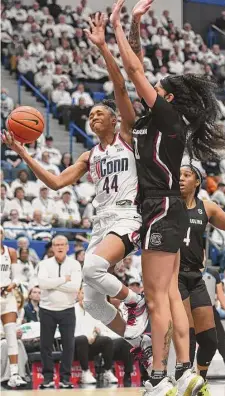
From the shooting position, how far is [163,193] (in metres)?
Answer: 6.27

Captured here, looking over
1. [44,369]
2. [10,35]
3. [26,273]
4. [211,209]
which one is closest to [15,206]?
[26,273]

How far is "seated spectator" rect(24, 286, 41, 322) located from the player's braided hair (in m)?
6.06

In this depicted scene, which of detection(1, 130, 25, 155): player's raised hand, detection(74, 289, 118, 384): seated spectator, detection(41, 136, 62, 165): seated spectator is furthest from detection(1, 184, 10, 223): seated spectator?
detection(1, 130, 25, 155): player's raised hand

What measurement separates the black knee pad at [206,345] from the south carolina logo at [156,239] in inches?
64.5

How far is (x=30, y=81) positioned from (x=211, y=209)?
14045 millimetres

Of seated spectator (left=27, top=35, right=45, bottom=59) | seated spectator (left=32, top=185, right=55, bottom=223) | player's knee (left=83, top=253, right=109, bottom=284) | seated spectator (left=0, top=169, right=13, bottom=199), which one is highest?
seated spectator (left=27, top=35, right=45, bottom=59)

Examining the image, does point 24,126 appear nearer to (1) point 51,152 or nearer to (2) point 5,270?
(2) point 5,270

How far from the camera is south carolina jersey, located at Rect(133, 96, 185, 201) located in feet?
Result: 20.4

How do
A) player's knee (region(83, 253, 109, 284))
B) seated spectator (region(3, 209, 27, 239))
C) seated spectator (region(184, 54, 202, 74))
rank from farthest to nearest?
seated spectator (region(184, 54, 202, 74)), seated spectator (region(3, 209, 27, 239)), player's knee (region(83, 253, 109, 284))

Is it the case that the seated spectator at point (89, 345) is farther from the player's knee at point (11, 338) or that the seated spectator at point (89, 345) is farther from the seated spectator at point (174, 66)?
the seated spectator at point (174, 66)

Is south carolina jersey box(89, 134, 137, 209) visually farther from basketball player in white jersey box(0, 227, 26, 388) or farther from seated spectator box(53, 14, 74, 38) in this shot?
seated spectator box(53, 14, 74, 38)

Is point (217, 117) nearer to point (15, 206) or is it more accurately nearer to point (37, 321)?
point (37, 321)

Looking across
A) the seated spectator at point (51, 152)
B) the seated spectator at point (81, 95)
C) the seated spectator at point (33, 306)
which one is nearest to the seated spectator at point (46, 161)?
the seated spectator at point (51, 152)

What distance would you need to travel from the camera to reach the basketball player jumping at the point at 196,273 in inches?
295
